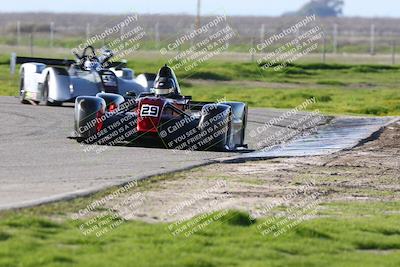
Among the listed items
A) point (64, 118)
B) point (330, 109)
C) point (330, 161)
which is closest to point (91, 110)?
point (330, 161)

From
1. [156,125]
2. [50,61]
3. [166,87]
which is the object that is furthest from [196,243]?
[50,61]

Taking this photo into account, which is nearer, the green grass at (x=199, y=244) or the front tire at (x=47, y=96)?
the green grass at (x=199, y=244)

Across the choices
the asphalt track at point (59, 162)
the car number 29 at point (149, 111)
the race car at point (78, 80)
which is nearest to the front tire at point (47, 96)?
the race car at point (78, 80)

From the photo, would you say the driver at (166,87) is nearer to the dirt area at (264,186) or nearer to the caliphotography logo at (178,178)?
the caliphotography logo at (178,178)

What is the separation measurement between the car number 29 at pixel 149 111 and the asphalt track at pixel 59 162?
0.50 metres

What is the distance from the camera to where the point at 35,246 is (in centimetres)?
902

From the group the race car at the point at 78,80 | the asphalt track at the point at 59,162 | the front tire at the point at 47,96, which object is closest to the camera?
the asphalt track at the point at 59,162

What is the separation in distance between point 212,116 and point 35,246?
28.7 ft

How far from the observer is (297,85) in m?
44.2

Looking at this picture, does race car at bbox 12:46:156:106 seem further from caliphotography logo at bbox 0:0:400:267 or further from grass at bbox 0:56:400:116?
grass at bbox 0:56:400:116

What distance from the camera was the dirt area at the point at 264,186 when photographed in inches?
443

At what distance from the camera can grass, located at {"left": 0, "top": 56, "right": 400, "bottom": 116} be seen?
33.6 meters

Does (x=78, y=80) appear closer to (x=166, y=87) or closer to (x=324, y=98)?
(x=166, y=87)

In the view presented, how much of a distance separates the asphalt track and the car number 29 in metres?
0.50
